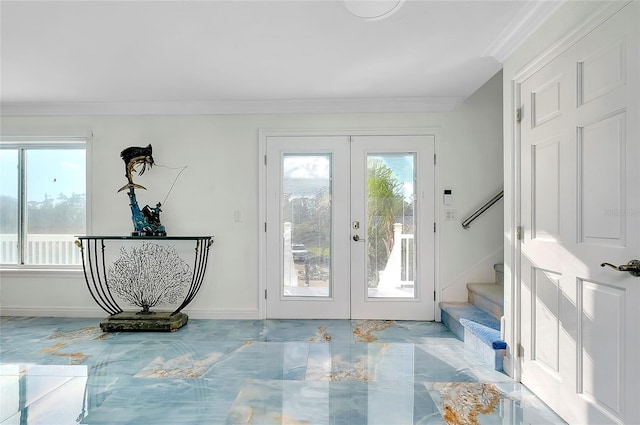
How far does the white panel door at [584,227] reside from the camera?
1569 mm

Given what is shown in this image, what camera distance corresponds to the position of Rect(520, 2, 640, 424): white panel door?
1.57 meters

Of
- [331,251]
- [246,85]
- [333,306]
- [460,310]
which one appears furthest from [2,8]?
[460,310]

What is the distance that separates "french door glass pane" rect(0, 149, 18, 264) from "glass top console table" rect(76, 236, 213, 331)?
36.6 inches

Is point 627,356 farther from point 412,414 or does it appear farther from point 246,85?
point 246,85

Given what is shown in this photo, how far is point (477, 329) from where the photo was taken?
2961 mm

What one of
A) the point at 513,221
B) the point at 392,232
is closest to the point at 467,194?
the point at 392,232

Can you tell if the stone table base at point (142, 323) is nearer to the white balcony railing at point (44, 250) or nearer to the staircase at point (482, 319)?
the white balcony railing at point (44, 250)

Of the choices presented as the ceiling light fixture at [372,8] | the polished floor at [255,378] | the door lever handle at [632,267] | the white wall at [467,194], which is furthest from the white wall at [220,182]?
the door lever handle at [632,267]

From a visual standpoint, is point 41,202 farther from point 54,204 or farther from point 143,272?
point 143,272

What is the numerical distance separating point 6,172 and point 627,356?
5.66 meters

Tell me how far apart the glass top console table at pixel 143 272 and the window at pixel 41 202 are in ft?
1.34

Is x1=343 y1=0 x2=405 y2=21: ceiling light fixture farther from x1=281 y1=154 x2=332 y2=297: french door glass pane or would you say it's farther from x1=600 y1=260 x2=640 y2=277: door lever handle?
x1=281 y1=154 x2=332 y2=297: french door glass pane

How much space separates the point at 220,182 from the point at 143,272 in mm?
1229

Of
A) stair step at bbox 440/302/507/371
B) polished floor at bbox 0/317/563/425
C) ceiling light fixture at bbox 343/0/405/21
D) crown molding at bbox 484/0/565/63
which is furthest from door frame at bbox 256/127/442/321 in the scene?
ceiling light fixture at bbox 343/0/405/21
